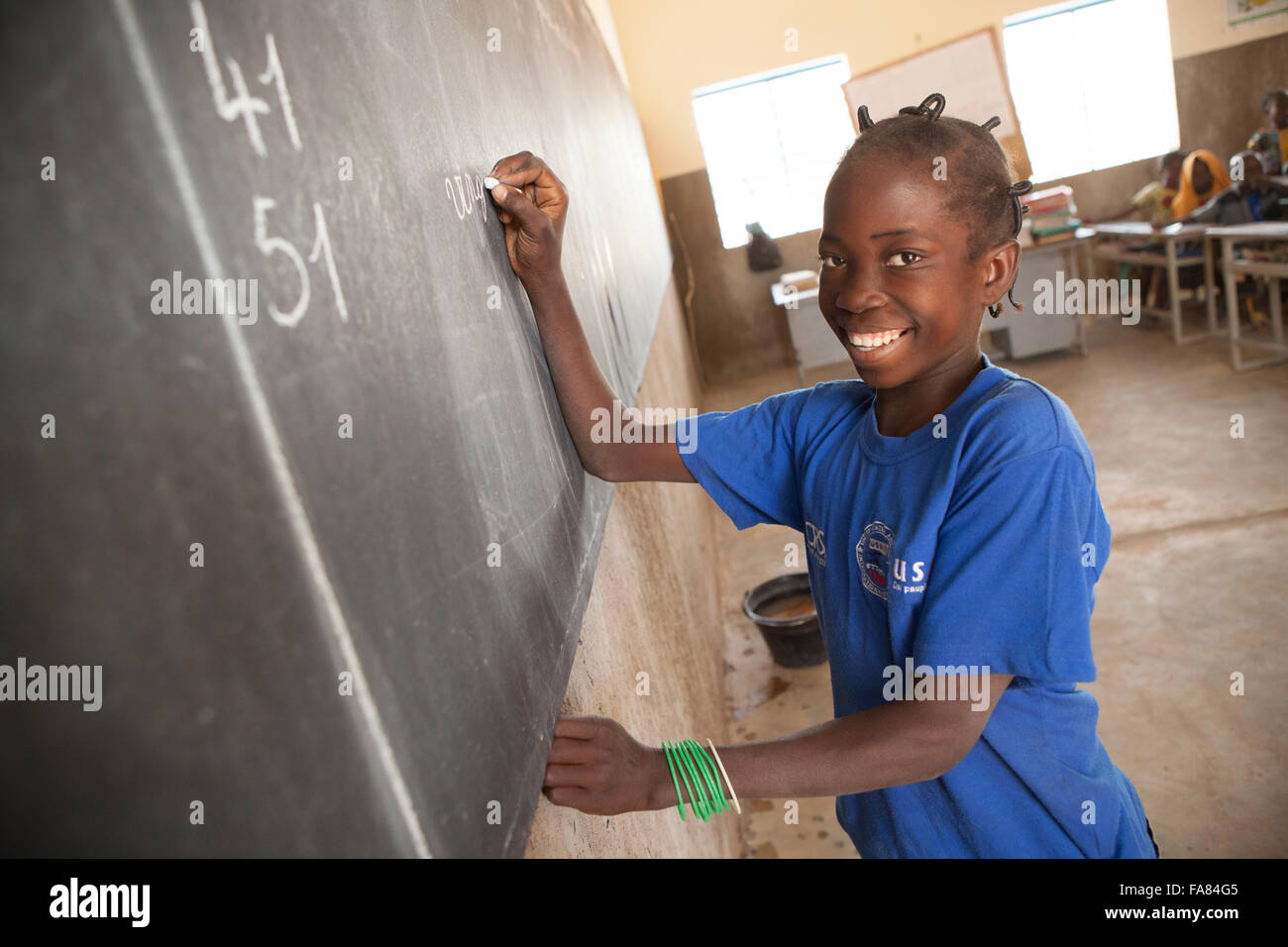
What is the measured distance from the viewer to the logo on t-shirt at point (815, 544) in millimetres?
1367

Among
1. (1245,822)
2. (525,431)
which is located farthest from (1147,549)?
(525,431)

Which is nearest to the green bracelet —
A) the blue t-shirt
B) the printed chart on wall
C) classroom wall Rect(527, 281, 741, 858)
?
classroom wall Rect(527, 281, 741, 858)

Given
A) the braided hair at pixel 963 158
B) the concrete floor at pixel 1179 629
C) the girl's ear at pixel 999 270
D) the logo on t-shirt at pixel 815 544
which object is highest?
the braided hair at pixel 963 158

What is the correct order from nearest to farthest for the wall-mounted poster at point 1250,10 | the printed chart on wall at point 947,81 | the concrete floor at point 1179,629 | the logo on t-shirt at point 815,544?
the logo on t-shirt at point 815,544 → the concrete floor at point 1179,629 → the printed chart on wall at point 947,81 → the wall-mounted poster at point 1250,10

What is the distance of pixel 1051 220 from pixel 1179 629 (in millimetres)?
4929

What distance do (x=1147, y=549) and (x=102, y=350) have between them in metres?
4.43

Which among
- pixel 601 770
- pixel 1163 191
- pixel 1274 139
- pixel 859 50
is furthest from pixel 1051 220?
pixel 601 770

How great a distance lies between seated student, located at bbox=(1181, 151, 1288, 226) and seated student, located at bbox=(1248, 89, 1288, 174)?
1.73 ft

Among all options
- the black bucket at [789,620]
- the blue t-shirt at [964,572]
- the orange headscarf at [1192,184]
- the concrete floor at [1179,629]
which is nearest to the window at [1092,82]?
the orange headscarf at [1192,184]

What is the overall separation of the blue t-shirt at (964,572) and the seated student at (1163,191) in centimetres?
804

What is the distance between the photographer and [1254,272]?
228 inches

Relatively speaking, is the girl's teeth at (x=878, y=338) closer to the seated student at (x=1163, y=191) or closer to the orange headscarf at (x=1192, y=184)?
the seated student at (x=1163, y=191)

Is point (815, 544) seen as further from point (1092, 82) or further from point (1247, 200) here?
point (1092, 82)

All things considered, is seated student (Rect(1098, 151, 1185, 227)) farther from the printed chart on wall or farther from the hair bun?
the hair bun
